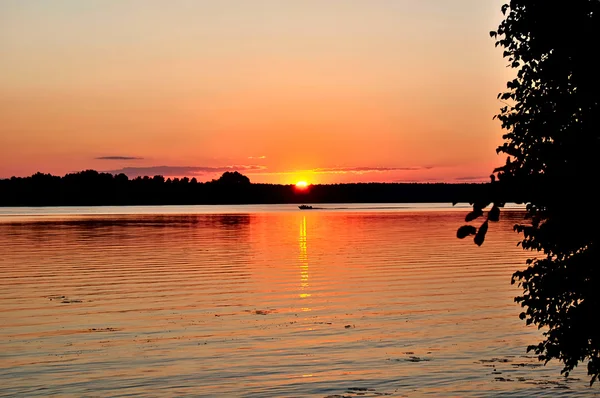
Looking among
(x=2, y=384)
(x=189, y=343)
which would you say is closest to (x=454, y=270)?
(x=189, y=343)

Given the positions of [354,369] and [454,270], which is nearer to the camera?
[354,369]

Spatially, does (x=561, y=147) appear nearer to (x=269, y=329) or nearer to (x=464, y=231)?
(x=464, y=231)

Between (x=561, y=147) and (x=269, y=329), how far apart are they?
14.5 m

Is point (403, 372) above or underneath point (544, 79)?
underneath

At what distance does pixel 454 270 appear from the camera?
43.8 meters

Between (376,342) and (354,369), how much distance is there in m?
3.57

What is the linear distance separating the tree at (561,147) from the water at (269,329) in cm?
468

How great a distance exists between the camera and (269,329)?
82.6 feet

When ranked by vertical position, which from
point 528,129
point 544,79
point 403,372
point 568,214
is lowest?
point 403,372

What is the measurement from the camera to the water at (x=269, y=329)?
18234 mm

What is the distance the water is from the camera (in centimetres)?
1823

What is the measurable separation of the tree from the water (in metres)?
4.68

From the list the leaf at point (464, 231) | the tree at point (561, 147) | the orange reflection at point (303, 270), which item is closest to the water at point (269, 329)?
the orange reflection at point (303, 270)

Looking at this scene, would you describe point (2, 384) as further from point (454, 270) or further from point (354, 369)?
point (454, 270)
